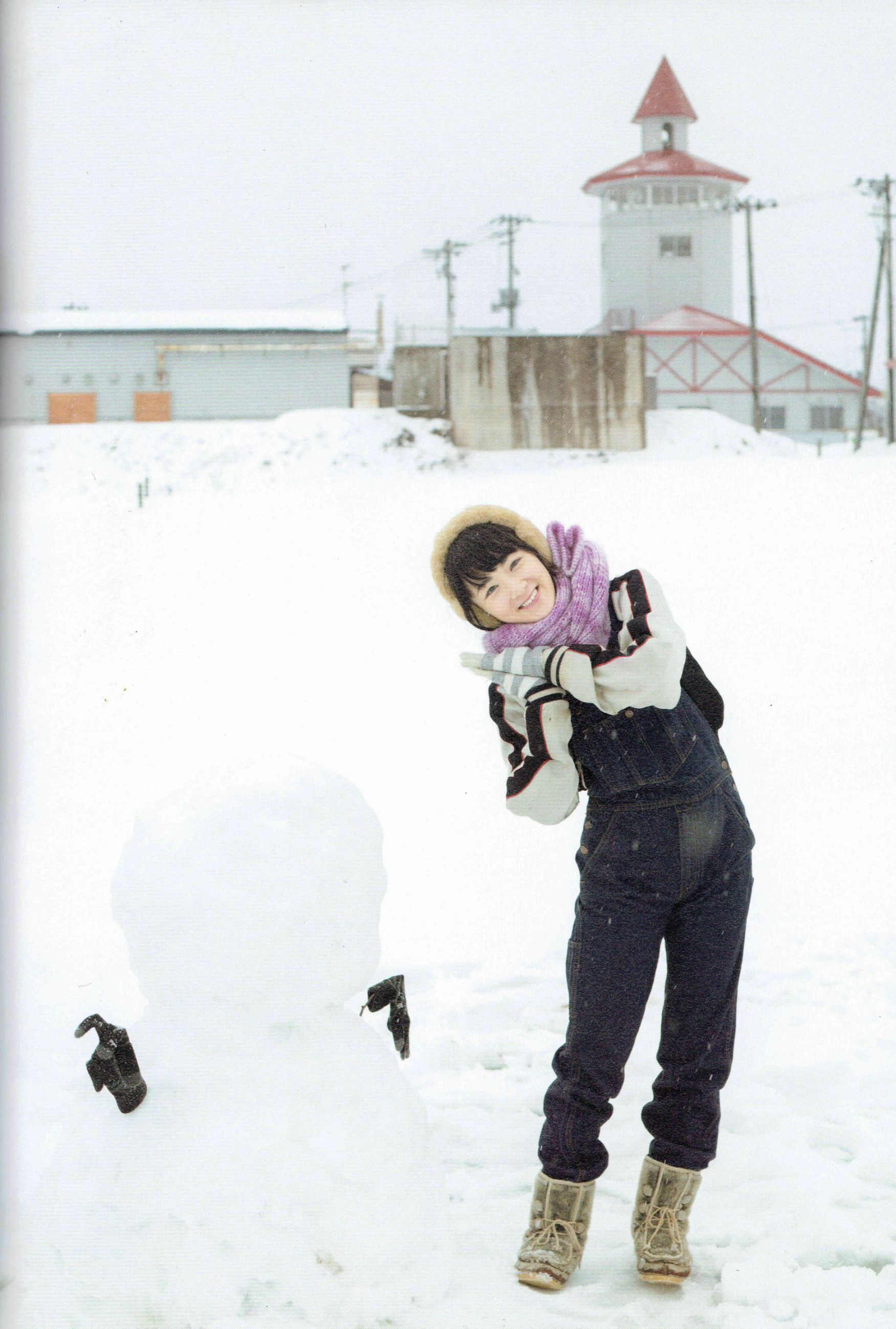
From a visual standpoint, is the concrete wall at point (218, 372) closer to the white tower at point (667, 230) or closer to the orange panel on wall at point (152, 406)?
the orange panel on wall at point (152, 406)

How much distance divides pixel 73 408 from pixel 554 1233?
1779cm

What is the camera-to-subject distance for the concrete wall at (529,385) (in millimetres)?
12102

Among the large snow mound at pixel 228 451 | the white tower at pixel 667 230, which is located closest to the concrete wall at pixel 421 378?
the large snow mound at pixel 228 451

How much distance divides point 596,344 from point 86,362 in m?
10.1

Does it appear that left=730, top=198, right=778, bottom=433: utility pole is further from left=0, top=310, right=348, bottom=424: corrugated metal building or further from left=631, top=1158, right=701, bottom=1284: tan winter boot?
left=631, top=1158, right=701, bottom=1284: tan winter boot

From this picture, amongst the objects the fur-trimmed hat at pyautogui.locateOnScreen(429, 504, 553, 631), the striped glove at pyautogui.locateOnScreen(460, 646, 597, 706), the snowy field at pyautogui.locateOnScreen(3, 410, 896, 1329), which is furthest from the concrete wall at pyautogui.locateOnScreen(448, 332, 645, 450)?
the striped glove at pyautogui.locateOnScreen(460, 646, 597, 706)

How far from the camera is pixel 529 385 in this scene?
12.1 m

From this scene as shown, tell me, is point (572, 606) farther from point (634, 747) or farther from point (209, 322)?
point (209, 322)

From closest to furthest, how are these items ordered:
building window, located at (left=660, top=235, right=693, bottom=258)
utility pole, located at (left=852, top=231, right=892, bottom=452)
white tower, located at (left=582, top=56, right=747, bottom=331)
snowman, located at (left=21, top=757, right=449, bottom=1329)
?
snowman, located at (left=21, top=757, right=449, bottom=1329) < utility pole, located at (left=852, top=231, right=892, bottom=452) < white tower, located at (left=582, top=56, right=747, bottom=331) < building window, located at (left=660, top=235, right=693, bottom=258)

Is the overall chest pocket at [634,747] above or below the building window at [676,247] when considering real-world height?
below

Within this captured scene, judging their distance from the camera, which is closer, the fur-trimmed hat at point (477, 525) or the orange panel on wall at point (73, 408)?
the fur-trimmed hat at point (477, 525)

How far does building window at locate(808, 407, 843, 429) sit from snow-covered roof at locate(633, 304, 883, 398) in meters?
0.70

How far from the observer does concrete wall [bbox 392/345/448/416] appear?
43.6 ft

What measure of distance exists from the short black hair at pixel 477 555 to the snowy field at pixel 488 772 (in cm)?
47
